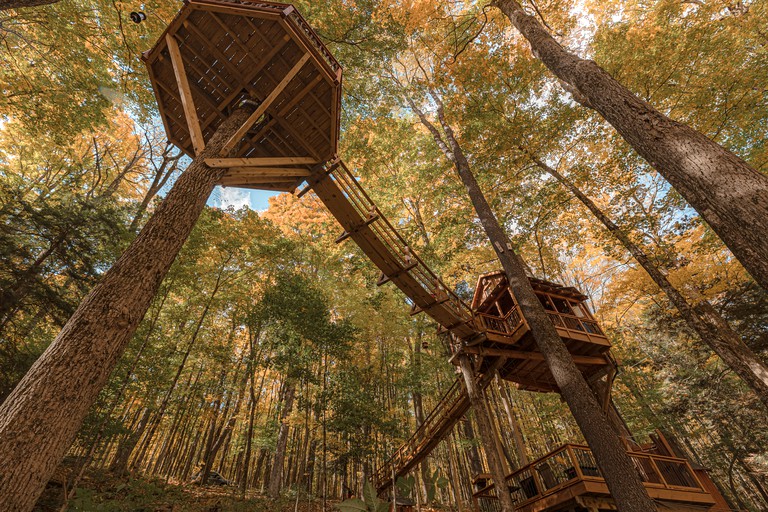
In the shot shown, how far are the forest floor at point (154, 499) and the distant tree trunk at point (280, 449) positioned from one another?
0.44 metres

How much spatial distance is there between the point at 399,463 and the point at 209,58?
12292mm

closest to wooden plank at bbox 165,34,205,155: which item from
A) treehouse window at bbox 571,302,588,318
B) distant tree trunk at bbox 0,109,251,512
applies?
distant tree trunk at bbox 0,109,251,512

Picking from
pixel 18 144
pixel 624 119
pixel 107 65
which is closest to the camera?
pixel 624 119

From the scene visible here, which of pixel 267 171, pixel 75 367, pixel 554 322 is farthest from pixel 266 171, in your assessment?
pixel 554 322

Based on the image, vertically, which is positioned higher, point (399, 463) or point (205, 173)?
point (205, 173)

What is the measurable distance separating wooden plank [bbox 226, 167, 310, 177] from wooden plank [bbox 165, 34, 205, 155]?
56 cm

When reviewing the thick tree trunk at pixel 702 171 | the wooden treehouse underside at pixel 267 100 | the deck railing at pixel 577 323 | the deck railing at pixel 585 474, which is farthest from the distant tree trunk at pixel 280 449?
the thick tree trunk at pixel 702 171

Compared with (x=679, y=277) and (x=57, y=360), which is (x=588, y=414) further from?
(x=679, y=277)

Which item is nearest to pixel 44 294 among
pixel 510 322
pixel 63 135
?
pixel 63 135

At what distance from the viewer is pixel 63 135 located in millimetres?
8578

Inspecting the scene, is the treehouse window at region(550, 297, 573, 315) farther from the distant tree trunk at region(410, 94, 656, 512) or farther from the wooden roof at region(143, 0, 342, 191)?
the wooden roof at region(143, 0, 342, 191)

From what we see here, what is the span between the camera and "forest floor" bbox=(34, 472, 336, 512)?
628 cm

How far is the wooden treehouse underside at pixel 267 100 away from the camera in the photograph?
512cm

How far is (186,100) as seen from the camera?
5012 millimetres
